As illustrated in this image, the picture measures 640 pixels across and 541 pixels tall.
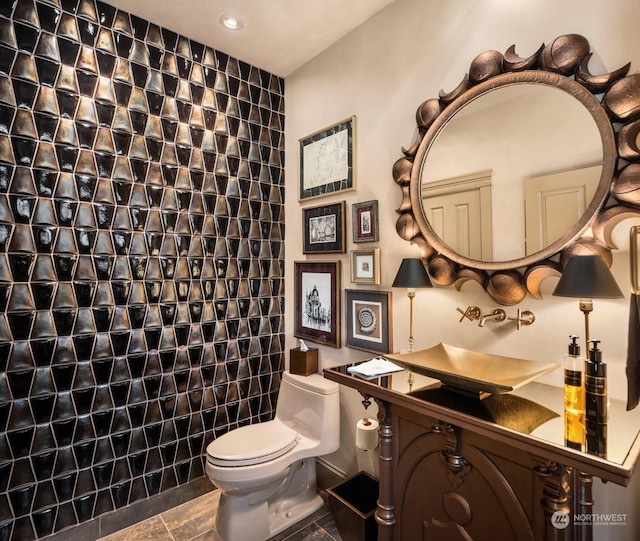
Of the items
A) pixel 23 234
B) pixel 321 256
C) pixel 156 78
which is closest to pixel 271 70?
pixel 156 78

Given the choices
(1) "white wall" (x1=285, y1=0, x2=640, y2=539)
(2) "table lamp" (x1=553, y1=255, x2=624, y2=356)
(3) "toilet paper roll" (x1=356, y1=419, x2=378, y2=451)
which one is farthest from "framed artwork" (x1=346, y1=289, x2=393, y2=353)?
(2) "table lamp" (x1=553, y1=255, x2=624, y2=356)

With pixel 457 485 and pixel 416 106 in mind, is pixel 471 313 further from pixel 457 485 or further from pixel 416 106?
pixel 416 106

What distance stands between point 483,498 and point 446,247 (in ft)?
3.31

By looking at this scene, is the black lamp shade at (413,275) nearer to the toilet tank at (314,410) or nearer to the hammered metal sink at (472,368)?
the hammered metal sink at (472,368)

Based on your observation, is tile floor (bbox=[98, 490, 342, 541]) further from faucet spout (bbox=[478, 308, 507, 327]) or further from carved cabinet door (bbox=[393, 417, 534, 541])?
faucet spout (bbox=[478, 308, 507, 327])

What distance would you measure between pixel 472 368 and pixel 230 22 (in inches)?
91.8

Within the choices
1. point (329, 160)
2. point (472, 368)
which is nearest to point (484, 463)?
point (472, 368)

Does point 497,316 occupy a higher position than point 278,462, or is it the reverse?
point 497,316

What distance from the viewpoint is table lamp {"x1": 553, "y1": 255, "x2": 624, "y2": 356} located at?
1035mm

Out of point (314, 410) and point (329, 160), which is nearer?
point (314, 410)

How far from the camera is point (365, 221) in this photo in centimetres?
215

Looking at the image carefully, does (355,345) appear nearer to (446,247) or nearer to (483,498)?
(446,247)

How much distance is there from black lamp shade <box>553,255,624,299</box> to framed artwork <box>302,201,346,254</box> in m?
1.35

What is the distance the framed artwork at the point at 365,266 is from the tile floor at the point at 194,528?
1.42m
